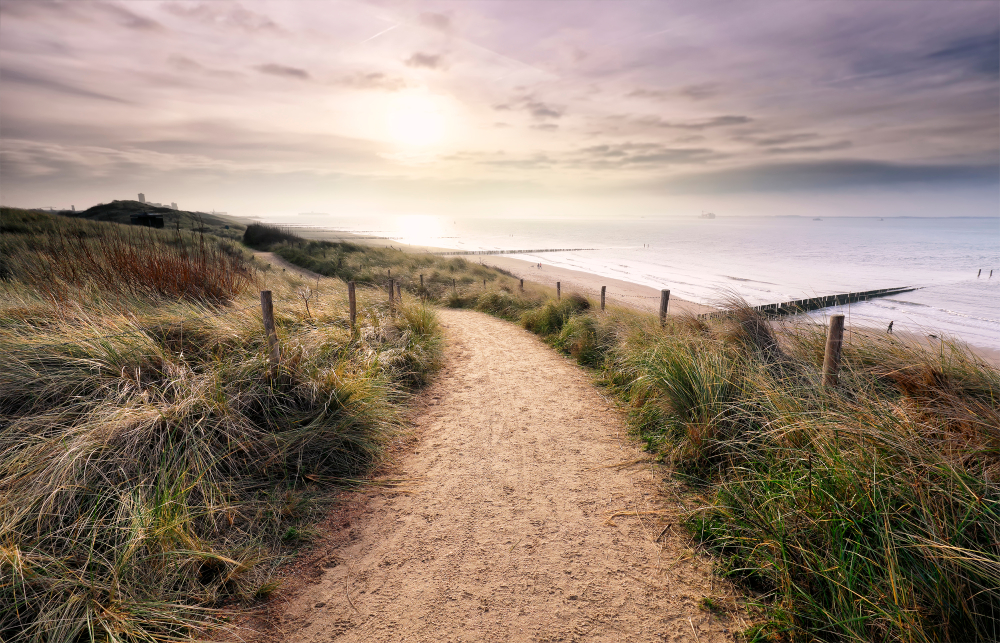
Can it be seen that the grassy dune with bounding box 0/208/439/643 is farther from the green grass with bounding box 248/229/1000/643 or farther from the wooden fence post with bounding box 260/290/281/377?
the green grass with bounding box 248/229/1000/643

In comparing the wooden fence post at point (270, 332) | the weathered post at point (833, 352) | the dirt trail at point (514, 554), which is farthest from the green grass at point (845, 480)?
the wooden fence post at point (270, 332)

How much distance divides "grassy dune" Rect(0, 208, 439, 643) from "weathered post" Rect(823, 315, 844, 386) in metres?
4.87

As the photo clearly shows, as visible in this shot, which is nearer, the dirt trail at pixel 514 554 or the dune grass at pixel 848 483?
the dune grass at pixel 848 483

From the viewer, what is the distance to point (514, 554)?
3533mm

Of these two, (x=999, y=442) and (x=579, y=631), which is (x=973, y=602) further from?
(x=579, y=631)

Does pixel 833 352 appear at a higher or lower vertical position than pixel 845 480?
higher

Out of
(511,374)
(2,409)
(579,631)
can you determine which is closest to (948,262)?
(511,374)

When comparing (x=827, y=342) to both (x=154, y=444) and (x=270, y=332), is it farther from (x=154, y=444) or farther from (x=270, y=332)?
(x=154, y=444)

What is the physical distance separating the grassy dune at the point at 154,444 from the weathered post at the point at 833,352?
16.0 ft

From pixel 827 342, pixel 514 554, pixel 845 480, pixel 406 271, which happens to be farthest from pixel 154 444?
pixel 406 271

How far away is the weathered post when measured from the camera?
162 inches

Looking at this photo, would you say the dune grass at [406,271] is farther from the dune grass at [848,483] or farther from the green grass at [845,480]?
the dune grass at [848,483]

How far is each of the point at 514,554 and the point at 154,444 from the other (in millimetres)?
3339

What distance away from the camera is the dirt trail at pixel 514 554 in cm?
287
